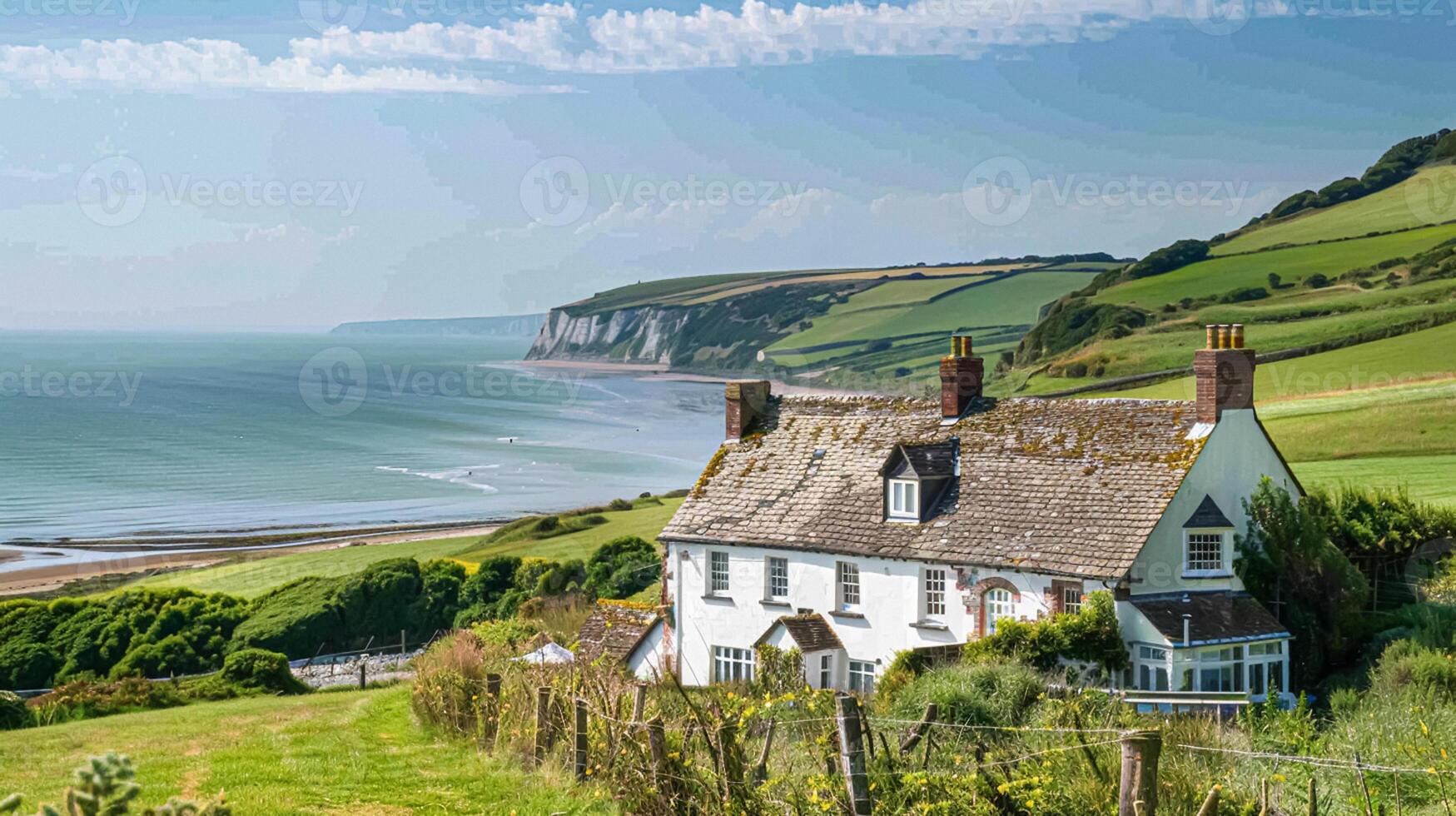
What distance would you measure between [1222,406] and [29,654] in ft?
124

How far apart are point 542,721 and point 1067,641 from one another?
14.2 m

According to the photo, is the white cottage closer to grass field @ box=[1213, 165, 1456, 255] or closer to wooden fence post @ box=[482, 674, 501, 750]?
wooden fence post @ box=[482, 674, 501, 750]

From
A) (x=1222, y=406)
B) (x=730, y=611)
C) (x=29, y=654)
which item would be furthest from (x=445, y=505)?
(x=1222, y=406)

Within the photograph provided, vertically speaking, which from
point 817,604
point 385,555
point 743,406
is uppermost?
point 743,406

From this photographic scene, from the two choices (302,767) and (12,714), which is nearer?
(302,767)

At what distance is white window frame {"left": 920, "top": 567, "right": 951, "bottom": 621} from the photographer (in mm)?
33562

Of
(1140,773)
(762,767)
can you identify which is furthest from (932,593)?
(1140,773)

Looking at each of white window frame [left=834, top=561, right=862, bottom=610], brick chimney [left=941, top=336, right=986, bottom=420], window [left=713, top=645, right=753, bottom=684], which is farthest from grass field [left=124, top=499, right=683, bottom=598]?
white window frame [left=834, top=561, right=862, bottom=610]

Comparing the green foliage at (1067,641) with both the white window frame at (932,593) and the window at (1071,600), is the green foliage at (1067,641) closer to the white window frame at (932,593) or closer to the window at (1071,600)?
the window at (1071,600)

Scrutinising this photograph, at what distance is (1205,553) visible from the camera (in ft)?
106

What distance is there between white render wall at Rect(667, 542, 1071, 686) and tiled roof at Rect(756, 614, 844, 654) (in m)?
0.21

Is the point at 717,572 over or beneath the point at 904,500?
beneath

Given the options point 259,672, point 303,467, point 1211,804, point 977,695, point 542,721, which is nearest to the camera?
point 1211,804

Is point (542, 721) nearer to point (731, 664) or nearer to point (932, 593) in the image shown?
point (932, 593)
